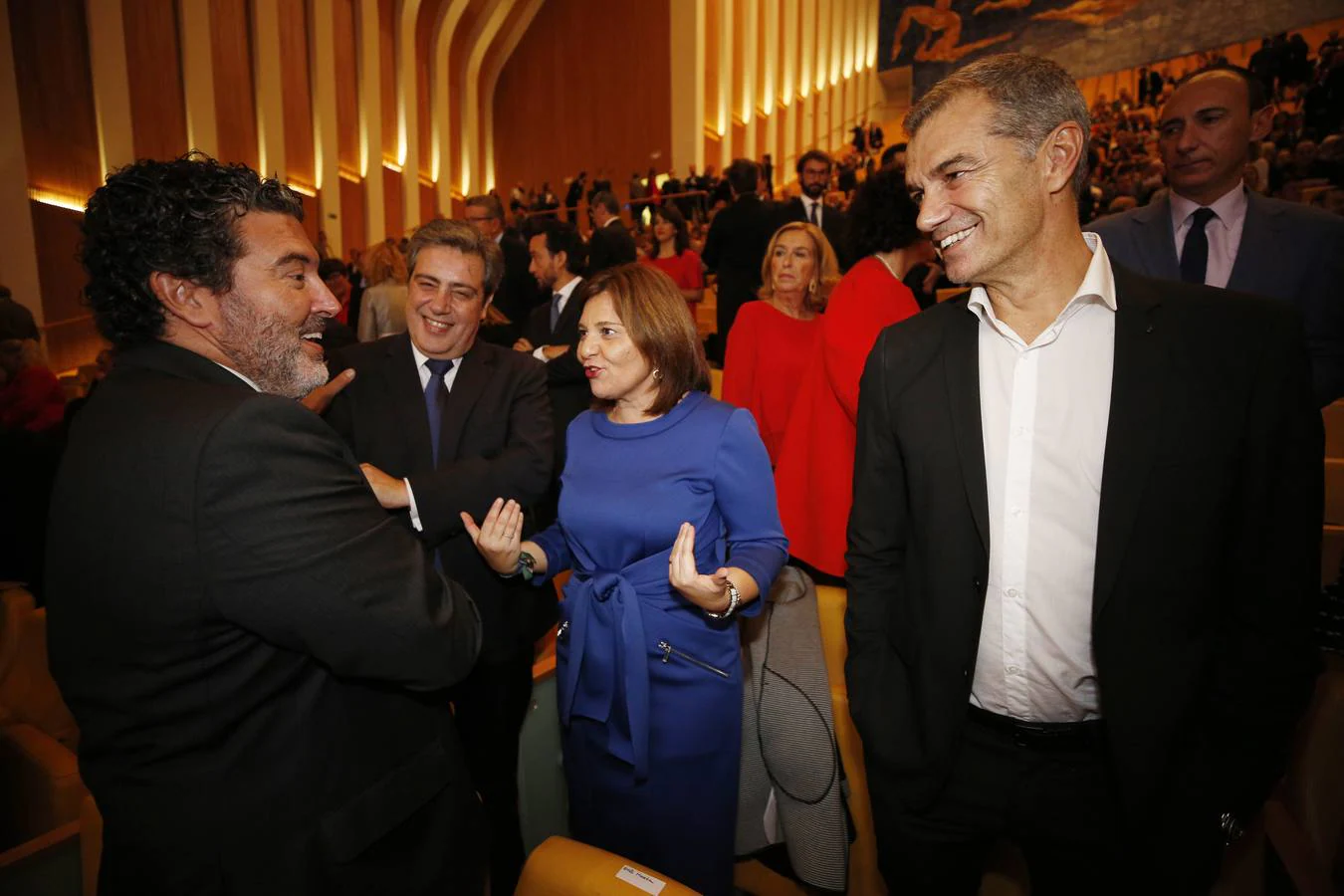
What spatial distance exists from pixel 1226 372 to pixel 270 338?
5.39 ft

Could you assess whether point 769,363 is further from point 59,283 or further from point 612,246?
point 59,283

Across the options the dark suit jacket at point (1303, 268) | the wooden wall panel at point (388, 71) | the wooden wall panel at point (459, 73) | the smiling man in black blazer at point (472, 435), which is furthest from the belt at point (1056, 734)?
the wooden wall panel at point (459, 73)

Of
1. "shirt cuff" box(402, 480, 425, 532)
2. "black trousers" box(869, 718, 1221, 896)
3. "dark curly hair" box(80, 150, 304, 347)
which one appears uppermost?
"dark curly hair" box(80, 150, 304, 347)

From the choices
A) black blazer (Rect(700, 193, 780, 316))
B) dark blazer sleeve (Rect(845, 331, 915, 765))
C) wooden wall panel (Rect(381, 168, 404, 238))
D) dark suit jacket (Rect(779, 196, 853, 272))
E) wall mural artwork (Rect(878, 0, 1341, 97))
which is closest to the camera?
dark blazer sleeve (Rect(845, 331, 915, 765))

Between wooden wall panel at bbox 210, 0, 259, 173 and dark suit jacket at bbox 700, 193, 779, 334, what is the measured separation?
28.7ft

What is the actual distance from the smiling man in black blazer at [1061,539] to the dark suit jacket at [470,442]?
950 mm

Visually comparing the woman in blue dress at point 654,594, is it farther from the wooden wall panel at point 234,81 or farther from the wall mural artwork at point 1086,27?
the wall mural artwork at point 1086,27

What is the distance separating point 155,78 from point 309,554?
39.0ft

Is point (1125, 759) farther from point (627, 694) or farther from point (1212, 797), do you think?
point (627, 694)

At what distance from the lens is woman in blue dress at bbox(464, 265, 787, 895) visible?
71.2 inches

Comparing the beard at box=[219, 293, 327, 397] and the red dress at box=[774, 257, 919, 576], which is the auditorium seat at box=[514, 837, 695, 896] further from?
the red dress at box=[774, 257, 919, 576]

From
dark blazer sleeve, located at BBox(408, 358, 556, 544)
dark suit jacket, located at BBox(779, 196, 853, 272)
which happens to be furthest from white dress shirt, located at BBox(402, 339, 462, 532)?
dark suit jacket, located at BBox(779, 196, 853, 272)

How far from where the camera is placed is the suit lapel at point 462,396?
2.10 metres

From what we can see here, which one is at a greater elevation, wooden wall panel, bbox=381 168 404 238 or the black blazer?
wooden wall panel, bbox=381 168 404 238
